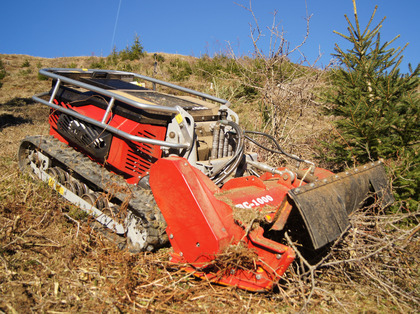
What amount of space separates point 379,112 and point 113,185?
3.67m

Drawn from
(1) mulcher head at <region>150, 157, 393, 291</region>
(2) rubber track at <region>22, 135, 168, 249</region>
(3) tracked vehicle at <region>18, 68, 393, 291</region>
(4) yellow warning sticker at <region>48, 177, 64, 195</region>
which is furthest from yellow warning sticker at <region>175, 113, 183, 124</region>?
(4) yellow warning sticker at <region>48, 177, 64, 195</region>

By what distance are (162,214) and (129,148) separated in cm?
99

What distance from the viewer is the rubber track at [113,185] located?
11.5ft

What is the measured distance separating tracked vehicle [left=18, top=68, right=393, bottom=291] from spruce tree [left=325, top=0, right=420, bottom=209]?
29.2 inches

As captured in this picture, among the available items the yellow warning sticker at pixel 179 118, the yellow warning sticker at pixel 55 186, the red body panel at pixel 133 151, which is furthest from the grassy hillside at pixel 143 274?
the yellow warning sticker at pixel 179 118

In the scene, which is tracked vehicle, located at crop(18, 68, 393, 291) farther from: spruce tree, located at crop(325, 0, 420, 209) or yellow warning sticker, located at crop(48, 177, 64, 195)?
spruce tree, located at crop(325, 0, 420, 209)

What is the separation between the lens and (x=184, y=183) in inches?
125

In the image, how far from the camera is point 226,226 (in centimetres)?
310

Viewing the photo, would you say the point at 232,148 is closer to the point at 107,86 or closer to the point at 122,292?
the point at 107,86

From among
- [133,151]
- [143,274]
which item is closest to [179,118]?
[133,151]

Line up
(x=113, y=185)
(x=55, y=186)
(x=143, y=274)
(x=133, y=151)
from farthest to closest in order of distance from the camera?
(x=55, y=186)
(x=133, y=151)
(x=113, y=185)
(x=143, y=274)

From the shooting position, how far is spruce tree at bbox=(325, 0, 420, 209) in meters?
4.81

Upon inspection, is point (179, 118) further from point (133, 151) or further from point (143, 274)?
point (143, 274)

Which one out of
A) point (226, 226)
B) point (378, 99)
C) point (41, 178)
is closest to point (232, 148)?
point (226, 226)
